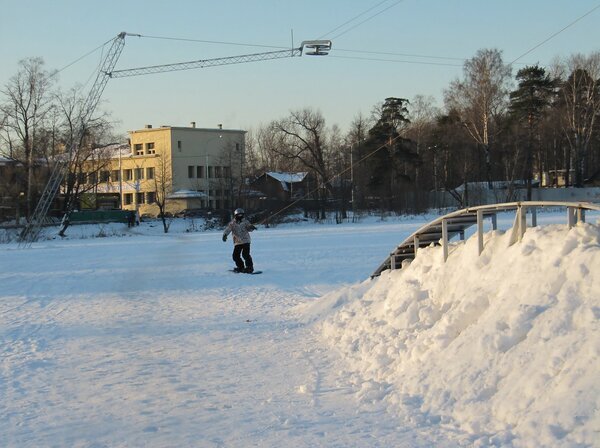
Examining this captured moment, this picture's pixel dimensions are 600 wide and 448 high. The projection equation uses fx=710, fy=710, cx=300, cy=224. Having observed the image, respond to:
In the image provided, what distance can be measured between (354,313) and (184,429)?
4634 mm

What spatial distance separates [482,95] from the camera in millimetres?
64750

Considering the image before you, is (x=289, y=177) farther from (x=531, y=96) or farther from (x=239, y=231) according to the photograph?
(x=239, y=231)

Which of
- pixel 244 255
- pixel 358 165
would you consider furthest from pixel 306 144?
pixel 244 255

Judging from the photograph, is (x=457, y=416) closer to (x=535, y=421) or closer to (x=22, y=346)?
(x=535, y=421)

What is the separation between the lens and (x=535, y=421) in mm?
5098

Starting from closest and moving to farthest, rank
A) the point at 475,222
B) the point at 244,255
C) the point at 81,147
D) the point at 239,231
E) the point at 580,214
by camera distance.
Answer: the point at 580,214, the point at 475,222, the point at 239,231, the point at 244,255, the point at 81,147

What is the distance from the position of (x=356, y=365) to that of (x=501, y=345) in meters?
2.11

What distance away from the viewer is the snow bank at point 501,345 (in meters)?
5.17

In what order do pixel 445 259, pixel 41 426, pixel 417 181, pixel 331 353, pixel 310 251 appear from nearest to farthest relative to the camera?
pixel 41 426, pixel 331 353, pixel 445 259, pixel 310 251, pixel 417 181

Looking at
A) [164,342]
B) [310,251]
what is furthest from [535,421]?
[310,251]

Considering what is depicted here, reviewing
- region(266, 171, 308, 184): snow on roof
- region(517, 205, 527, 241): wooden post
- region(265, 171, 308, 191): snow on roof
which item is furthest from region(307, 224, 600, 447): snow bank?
region(266, 171, 308, 184): snow on roof

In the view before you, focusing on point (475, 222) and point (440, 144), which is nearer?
point (475, 222)

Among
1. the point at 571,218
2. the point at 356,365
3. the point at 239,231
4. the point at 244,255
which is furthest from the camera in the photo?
the point at 244,255

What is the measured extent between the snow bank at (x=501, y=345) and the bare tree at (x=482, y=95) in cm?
5897
